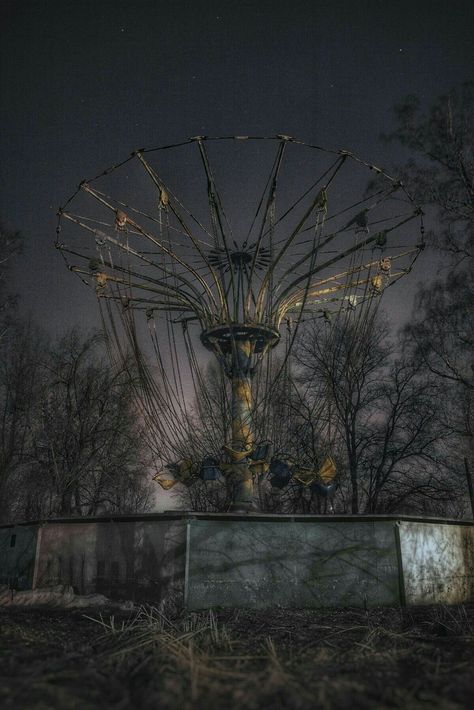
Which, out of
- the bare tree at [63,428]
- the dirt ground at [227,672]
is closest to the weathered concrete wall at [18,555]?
the dirt ground at [227,672]

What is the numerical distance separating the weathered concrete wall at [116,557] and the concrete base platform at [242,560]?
0.06 ft

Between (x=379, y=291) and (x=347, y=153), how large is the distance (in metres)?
4.21

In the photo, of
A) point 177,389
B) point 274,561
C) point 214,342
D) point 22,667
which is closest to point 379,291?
point 214,342

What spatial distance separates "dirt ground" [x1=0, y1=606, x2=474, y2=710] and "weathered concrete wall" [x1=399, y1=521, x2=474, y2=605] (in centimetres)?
390

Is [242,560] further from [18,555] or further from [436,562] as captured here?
[18,555]

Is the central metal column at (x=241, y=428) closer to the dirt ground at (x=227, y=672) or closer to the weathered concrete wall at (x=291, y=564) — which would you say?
the weathered concrete wall at (x=291, y=564)

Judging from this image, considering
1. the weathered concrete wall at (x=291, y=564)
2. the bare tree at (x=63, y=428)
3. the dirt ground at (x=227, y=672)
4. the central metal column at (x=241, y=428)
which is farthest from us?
the bare tree at (x=63, y=428)

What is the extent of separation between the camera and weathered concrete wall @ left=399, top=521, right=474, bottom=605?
33.9 ft

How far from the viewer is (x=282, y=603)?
970cm

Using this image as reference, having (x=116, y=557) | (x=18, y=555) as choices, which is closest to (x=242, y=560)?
(x=116, y=557)

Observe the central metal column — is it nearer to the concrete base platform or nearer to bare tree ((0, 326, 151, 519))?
the concrete base platform

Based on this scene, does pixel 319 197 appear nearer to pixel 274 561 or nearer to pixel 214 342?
pixel 214 342

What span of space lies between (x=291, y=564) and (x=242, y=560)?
0.93 m

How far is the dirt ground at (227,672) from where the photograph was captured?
119 inches
